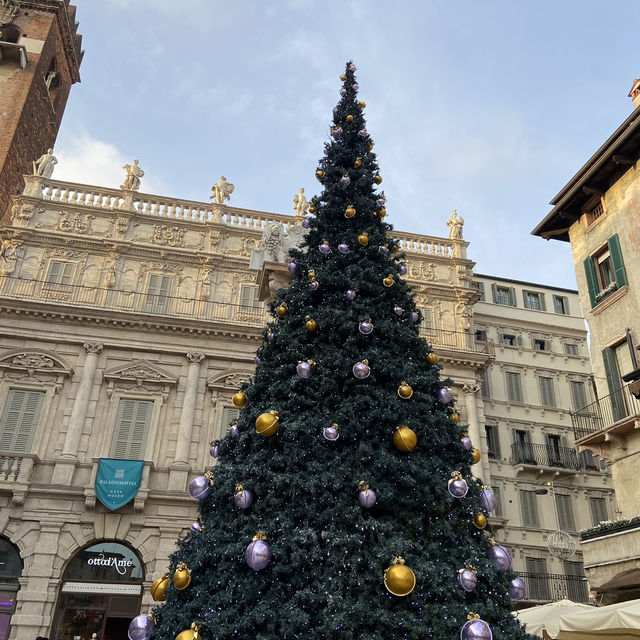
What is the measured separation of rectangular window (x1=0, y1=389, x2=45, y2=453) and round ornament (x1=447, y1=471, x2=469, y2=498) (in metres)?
19.0

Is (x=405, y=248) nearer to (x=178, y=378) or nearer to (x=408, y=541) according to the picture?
(x=178, y=378)

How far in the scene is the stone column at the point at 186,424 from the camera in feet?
68.3

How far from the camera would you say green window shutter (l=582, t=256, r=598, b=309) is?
18672mm

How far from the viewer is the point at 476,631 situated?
15.4 feet

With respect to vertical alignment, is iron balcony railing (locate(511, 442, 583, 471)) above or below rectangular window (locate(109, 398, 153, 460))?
above

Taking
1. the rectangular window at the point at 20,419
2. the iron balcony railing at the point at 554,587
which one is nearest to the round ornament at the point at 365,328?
the rectangular window at the point at 20,419

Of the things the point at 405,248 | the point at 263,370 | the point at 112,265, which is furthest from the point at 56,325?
the point at 263,370

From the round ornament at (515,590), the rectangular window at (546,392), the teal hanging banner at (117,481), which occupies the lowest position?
the round ornament at (515,590)

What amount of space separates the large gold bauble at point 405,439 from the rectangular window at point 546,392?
26.2 m

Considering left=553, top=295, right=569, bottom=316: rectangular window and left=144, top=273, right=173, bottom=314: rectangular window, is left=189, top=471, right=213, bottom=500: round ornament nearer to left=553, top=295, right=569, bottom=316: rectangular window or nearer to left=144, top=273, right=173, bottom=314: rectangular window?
left=144, top=273, right=173, bottom=314: rectangular window

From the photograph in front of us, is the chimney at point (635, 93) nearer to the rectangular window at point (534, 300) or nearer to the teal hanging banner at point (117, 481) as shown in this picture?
the rectangular window at point (534, 300)

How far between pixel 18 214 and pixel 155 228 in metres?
5.60

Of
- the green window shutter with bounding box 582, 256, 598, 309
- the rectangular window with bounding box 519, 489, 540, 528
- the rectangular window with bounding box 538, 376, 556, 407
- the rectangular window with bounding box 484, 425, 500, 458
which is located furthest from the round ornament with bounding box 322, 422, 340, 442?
the rectangular window with bounding box 538, 376, 556, 407

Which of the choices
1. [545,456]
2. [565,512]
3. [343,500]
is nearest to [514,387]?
[545,456]
